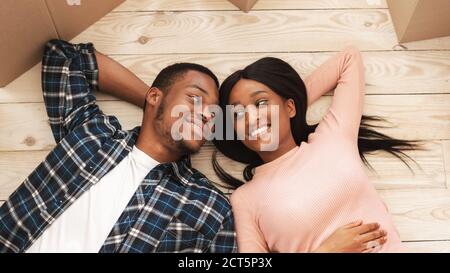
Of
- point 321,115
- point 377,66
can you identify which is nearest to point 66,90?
point 321,115

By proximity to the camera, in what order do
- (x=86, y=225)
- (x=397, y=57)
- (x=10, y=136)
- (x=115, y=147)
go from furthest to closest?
(x=397, y=57), (x=10, y=136), (x=115, y=147), (x=86, y=225)

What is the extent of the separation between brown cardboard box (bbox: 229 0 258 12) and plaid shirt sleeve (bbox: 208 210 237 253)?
773 mm

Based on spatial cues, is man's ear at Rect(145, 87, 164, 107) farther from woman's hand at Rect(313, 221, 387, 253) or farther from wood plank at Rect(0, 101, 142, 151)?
woman's hand at Rect(313, 221, 387, 253)

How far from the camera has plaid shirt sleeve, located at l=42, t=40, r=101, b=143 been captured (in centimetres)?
127

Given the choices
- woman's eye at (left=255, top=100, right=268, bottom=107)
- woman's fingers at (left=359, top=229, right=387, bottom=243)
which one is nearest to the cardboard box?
woman's eye at (left=255, top=100, right=268, bottom=107)

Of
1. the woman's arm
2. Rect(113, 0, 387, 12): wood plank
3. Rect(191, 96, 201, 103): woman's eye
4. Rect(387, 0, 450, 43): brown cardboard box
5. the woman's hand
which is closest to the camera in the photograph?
the woman's hand

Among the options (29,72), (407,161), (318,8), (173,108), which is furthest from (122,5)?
(407,161)

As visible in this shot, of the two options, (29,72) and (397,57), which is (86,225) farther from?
(397,57)

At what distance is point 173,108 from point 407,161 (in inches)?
30.6

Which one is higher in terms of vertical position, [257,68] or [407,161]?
[257,68]

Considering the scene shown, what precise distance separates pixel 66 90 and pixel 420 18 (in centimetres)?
118

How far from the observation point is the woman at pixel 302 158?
119 centimetres

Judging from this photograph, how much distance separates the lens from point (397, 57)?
154 centimetres

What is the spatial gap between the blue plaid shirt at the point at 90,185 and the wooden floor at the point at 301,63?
0.16 m
